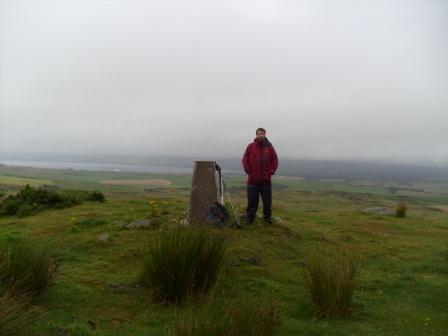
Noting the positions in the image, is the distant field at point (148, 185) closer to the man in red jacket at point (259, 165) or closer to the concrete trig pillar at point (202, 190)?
the concrete trig pillar at point (202, 190)

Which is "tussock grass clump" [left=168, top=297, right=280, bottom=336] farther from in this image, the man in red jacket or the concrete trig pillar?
the man in red jacket

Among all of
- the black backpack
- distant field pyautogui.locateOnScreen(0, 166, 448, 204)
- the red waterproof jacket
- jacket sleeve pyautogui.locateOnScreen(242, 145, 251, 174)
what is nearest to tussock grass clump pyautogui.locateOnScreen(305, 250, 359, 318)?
the black backpack

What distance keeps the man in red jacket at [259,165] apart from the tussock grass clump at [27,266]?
18.4 ft

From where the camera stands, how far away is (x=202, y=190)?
11.1 meters

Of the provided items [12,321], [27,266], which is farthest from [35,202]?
[12,321]

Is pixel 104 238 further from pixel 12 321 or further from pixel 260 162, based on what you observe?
pixel 12 321

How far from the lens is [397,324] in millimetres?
6352

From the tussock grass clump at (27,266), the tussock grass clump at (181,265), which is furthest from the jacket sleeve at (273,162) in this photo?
the tussock grass clump at (27,266)

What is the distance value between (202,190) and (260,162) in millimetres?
1679

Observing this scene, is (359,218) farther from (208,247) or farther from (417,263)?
(208,247)

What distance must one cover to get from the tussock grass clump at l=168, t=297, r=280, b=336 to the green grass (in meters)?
0.59

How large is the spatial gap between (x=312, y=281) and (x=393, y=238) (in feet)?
27.2

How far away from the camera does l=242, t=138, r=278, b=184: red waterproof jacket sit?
439 inches

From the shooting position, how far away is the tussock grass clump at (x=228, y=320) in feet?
13.9
